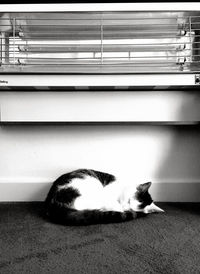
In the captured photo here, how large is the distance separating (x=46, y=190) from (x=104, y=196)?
41 centimetres

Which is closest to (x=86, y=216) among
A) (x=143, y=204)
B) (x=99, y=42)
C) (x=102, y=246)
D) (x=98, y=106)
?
(x=102, y=246)

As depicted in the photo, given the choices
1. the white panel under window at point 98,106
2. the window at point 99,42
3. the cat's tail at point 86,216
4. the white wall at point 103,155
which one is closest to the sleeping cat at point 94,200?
the cat's tail at point 86,216

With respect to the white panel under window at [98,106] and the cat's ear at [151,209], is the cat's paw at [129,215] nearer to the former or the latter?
the cat's ear at [151,209]

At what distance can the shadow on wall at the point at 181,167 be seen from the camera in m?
1.73

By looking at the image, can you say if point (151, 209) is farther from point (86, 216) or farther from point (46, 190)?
point (46, 190)

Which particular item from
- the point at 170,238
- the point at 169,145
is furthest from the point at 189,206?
the point at 170,238

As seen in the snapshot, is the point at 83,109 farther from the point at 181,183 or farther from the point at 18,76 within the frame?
the point at 181,183

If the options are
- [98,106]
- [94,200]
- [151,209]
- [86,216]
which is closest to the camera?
[86,216]

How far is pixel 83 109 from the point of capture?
→ 166 centimetres

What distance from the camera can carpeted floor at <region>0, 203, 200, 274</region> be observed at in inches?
36.6

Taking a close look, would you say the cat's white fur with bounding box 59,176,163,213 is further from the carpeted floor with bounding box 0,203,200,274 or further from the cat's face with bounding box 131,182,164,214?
the carpeted floor with bounding box 0,203,200,274

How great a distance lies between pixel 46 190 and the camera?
1740 millimetres

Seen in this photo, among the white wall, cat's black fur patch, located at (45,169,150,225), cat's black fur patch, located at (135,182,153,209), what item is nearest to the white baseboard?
the white wall

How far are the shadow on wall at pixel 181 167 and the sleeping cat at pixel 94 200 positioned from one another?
0.24 metres
